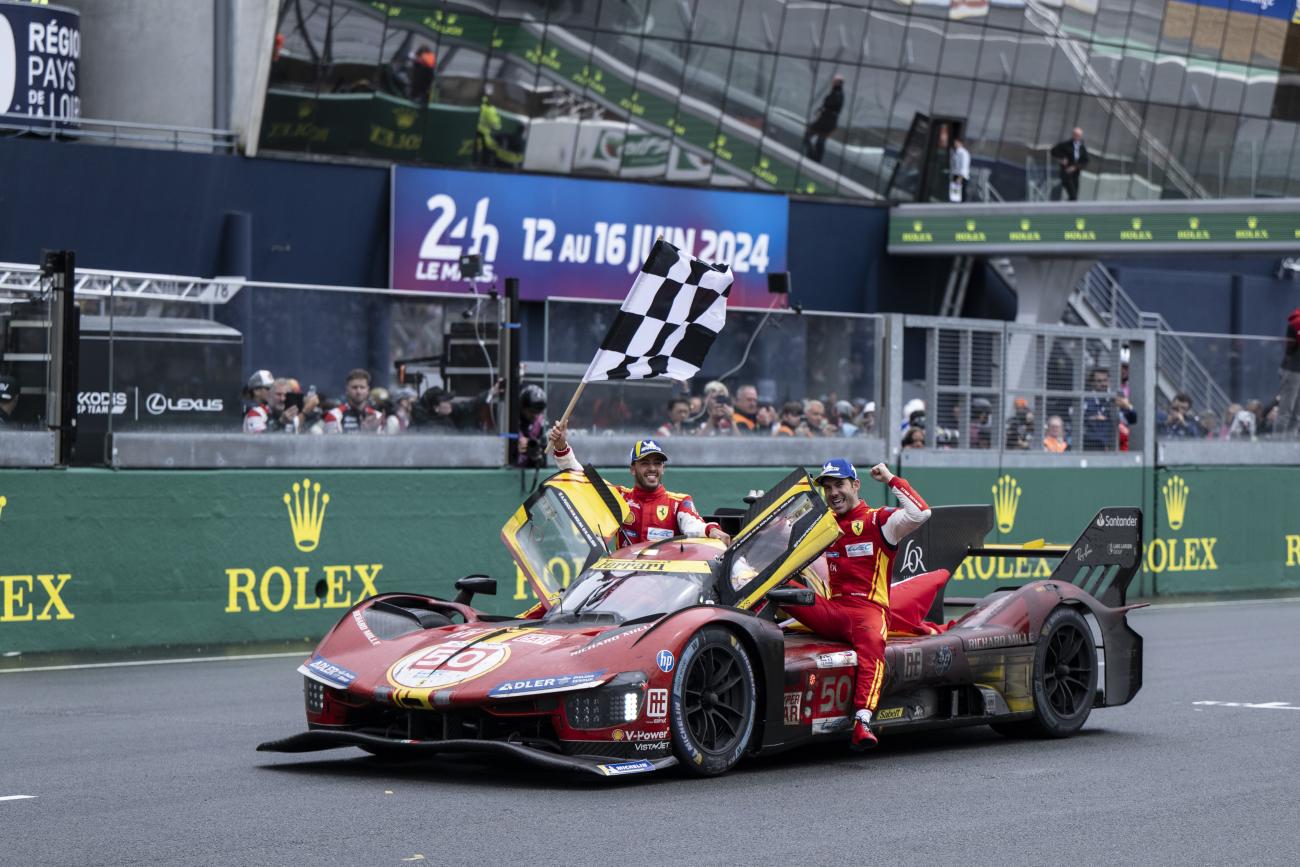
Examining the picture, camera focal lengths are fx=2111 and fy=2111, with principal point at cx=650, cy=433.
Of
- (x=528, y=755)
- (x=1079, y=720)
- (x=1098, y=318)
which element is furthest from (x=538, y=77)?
(x=528, y=755)

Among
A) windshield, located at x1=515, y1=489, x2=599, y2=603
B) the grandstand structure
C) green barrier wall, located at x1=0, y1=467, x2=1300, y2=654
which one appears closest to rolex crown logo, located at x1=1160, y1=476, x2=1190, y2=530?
the grandstand structure

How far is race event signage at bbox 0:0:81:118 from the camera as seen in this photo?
29141 mm

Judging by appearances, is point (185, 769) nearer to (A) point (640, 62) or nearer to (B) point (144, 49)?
(B) point (144, 49)

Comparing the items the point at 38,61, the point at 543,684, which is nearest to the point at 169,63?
the point at 38,61

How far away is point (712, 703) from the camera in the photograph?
9766 mm

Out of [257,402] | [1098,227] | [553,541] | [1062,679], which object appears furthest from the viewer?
[1098,227]

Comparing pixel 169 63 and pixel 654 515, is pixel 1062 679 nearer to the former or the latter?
pixel 654 515

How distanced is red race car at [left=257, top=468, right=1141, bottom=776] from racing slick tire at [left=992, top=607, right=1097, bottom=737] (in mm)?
11

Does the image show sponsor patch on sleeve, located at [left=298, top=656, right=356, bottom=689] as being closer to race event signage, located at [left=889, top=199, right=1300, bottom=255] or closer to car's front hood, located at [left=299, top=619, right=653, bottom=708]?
car's front hood, located at [left=299, top=619, right=653, bottom=708]

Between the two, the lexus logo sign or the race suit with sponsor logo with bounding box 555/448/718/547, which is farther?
the lexus logo sign

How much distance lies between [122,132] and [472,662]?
2306 centimetres

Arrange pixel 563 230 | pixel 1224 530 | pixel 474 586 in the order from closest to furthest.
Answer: pixel 474 586, pixel 1224 530, pixel 563 230

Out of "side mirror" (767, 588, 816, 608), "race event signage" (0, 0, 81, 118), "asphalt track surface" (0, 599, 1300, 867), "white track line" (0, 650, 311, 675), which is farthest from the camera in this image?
"race event signage" (0, 0, 81, 118)

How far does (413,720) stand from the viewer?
378 inches
